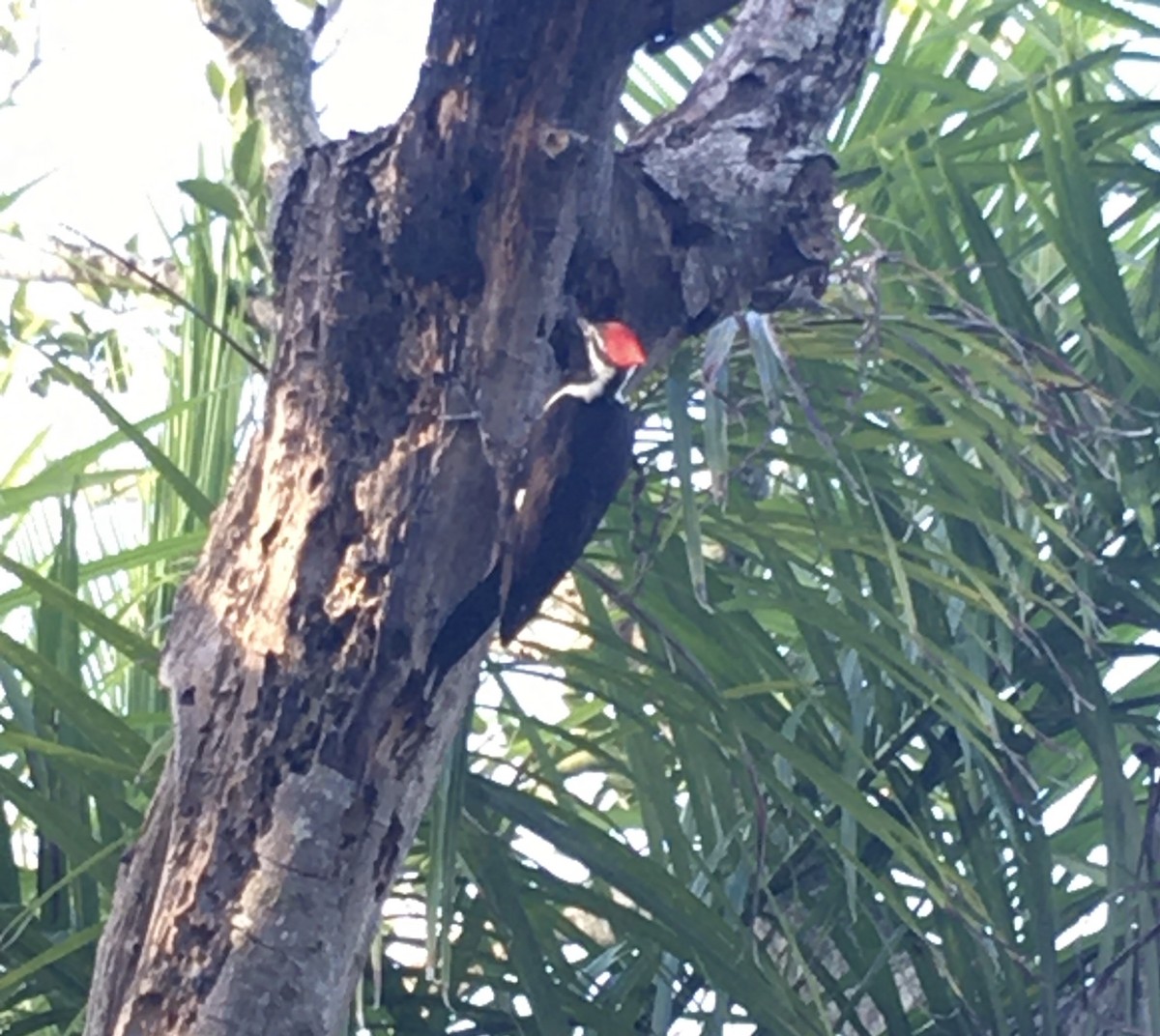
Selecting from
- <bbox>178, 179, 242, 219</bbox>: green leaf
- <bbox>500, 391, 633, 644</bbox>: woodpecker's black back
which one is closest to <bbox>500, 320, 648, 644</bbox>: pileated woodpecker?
<bbox>500, 391, 633, 644</bbox>: woodpecker's black back

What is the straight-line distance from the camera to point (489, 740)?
1.40 metres

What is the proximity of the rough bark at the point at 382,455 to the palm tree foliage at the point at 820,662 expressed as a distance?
75 millimetres

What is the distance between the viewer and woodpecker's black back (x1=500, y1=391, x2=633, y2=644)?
951 millimetres

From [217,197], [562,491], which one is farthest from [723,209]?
[217,197]

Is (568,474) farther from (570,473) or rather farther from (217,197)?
(217,197)

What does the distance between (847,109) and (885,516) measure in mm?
460

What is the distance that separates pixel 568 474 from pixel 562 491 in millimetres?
37

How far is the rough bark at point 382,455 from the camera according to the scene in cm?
75

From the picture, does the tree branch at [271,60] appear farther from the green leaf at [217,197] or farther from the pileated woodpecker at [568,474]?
the pileated woodpecker at [568,474]

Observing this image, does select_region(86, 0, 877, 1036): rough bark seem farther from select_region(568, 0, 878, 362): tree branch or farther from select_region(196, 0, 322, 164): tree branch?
select_region(196, 0, 322, 164): tree branch

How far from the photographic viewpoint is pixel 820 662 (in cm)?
115

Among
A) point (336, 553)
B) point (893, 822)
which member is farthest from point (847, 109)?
point (336, 553)

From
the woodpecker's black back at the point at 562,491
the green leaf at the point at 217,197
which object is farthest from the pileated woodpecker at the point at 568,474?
the green leaf at the point at 217,197

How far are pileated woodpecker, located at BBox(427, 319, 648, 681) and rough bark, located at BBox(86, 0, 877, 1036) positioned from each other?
38 millimetres
